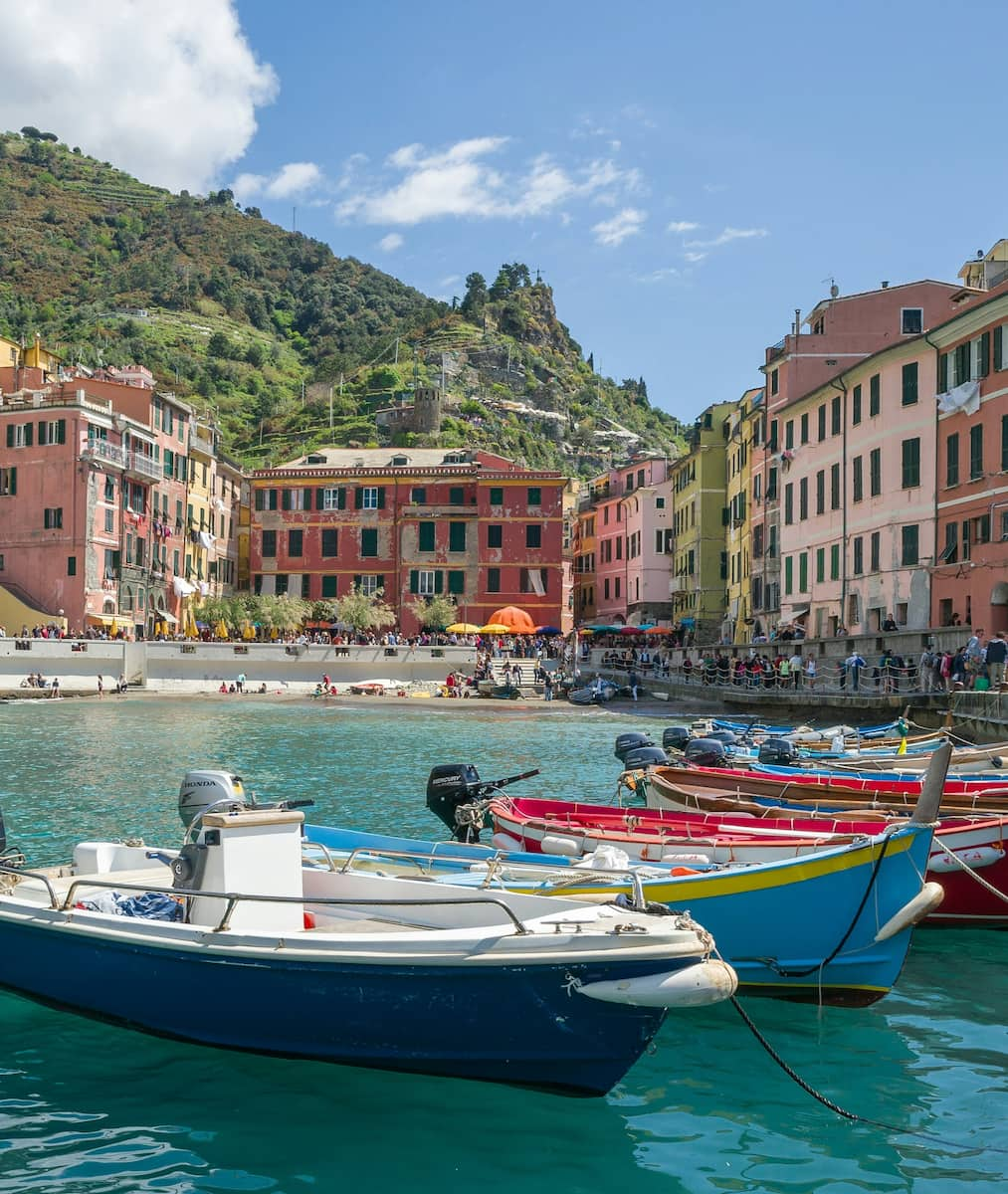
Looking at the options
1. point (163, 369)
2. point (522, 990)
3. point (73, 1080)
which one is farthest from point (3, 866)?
point (163, 369)

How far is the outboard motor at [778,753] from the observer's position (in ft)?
72.9

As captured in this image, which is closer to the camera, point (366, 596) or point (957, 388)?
point (957, 388)

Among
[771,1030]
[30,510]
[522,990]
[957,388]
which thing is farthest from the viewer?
[30,510]

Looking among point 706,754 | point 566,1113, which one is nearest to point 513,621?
point 706,754

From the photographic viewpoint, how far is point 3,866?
10.5 m

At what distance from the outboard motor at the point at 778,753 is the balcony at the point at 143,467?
50701mm

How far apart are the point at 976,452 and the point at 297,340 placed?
147142 millimetres

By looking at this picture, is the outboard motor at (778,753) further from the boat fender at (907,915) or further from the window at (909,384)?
the window at (909,384)

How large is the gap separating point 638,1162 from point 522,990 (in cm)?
125

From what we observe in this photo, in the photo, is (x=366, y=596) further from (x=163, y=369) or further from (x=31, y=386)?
(x=163, y=369)

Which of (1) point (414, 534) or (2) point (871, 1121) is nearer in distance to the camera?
(2) point (871, 1121)

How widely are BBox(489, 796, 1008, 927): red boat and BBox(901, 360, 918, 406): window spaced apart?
97.0 feet

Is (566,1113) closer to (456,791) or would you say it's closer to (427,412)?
(456,791)

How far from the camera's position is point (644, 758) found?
2116 centimetres
